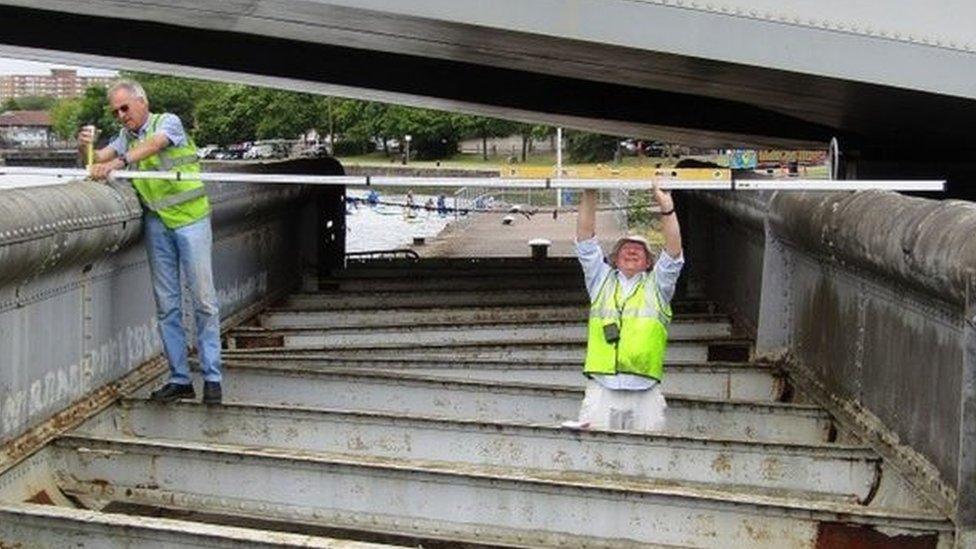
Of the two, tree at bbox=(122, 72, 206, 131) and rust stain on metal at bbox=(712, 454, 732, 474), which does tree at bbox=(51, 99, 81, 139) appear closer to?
tree at bbox=(122, 72, 206, 131)

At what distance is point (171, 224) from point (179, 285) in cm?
33

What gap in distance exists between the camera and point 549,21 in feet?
37.6

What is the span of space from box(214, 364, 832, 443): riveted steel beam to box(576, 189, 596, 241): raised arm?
2.57 ft

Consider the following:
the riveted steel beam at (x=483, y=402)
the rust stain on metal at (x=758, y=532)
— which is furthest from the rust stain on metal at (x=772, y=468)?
the riveted steel beam at (x=483, y=402)

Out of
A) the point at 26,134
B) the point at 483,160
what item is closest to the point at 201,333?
the point at 483,160

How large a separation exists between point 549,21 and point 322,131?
9943 cm

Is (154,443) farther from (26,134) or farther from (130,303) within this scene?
(26,134)

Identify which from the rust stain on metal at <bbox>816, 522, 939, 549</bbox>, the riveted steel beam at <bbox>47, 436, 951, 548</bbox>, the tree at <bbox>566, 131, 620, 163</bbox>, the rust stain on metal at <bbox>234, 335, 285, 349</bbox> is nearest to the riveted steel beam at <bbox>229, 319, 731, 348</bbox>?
the rust stain on metal at <bbox>234, 335, 285, 349</bbox>

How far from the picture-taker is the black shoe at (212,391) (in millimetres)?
5965

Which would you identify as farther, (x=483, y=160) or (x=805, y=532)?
(x=483, y=160)

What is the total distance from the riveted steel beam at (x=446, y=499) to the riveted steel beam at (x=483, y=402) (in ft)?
3.16

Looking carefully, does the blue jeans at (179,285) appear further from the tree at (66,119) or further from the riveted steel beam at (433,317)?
the tree at (66,119)

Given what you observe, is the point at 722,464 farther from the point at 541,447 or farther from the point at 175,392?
the point at 175,392

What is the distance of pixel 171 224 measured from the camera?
6141 millimetres
